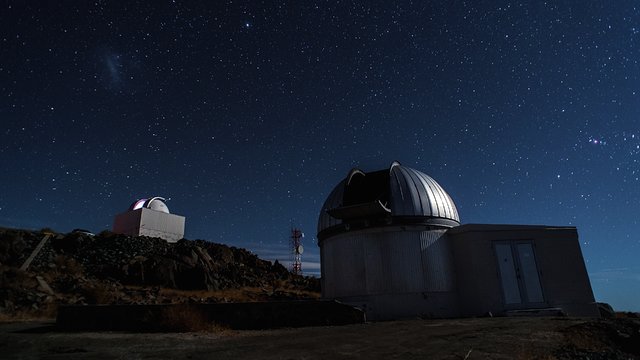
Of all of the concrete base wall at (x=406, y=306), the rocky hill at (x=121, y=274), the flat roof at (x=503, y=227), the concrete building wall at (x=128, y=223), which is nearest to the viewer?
the concrete base wall at (x=406, y=306)

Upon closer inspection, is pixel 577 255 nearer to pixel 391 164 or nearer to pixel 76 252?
pixel 391 164

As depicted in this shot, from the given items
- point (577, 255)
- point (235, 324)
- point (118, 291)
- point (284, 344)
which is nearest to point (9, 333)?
point (235, 324)

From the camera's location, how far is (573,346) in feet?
21.3

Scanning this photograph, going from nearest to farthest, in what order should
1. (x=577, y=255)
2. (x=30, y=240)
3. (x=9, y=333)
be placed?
(x=9, y=333) → (x=577, y=255) → (x=30, y=240)

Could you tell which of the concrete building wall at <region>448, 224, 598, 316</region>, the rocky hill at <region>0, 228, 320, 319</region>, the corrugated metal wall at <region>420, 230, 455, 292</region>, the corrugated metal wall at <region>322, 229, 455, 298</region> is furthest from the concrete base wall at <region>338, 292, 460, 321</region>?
the rocky hill at <region>0, 228, 320, 319</region>

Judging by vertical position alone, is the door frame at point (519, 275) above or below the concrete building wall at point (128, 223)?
below

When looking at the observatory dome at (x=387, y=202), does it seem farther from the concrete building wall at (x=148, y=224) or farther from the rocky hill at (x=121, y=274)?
the concrete building wall at (x=148, y=224)

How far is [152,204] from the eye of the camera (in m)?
38.5

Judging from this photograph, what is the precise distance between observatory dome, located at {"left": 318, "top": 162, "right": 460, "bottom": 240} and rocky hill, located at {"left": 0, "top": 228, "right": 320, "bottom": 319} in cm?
1084

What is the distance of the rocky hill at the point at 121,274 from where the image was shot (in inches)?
727

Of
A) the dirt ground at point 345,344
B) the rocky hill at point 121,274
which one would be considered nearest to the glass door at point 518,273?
the dirt ground at point 345,344

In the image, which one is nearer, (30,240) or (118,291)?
(118,291)

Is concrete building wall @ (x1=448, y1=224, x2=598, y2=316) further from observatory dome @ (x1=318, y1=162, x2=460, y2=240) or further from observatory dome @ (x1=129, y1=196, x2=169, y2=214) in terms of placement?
observatory dome @ (x1=129, y1=196, x2=169, y2=214)

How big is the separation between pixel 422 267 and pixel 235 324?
814 cm
